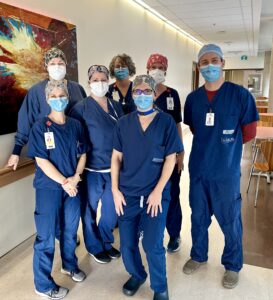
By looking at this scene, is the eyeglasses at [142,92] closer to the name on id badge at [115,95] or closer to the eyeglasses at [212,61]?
the eyeglasses at [212,61]

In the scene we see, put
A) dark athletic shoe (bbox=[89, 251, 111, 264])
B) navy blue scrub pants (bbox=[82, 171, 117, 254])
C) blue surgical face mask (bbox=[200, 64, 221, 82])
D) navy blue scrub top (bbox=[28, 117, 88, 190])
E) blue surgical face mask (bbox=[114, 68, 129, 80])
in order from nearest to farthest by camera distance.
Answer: navy blue scrub top (bbox=[28, 117, 88, 190]), blue surgical face mask (bbox=[200, 64, 221, 82]), navy blue scrub pants (bbox=[82, 171, 117, 254]), dark athletic shoe (bbox=[89, 251, 111, 264]), blue surgical face mask (bbox=[114, 68, 129, 80])

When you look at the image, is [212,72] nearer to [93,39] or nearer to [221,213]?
[221,213]

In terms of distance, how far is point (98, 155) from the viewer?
1923 millimetres

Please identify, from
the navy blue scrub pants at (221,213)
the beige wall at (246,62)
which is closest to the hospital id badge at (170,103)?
the navy blue scrub pants at (221,213)

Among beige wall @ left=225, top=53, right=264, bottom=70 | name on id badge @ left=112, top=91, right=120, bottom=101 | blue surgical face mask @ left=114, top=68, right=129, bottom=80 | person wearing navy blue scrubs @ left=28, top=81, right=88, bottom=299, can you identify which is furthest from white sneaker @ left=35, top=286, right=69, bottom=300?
beige wall @ left=225, top=53, right=264, bottom=70

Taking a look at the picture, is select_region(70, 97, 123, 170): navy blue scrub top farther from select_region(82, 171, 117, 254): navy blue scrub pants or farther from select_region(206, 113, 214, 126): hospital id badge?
select_region(206, 113, 214, 126): hospital id badge

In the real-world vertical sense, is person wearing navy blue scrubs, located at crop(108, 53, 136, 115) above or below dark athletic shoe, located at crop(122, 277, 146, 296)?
above

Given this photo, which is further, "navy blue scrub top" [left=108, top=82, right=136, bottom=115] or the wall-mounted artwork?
"navy blue scrub top" [left=108, top=82, right=136, bottom=115]

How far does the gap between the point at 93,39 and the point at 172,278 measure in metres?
2.71

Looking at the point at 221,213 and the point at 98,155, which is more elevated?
the point at 98,155

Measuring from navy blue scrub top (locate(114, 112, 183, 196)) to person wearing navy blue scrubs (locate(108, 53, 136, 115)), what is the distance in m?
0.66

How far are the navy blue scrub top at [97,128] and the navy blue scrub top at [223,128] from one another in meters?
0.59

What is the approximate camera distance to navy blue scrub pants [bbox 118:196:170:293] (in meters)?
1.60

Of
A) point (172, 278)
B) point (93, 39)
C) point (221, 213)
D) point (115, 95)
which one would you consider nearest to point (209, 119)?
point (221, 213)
